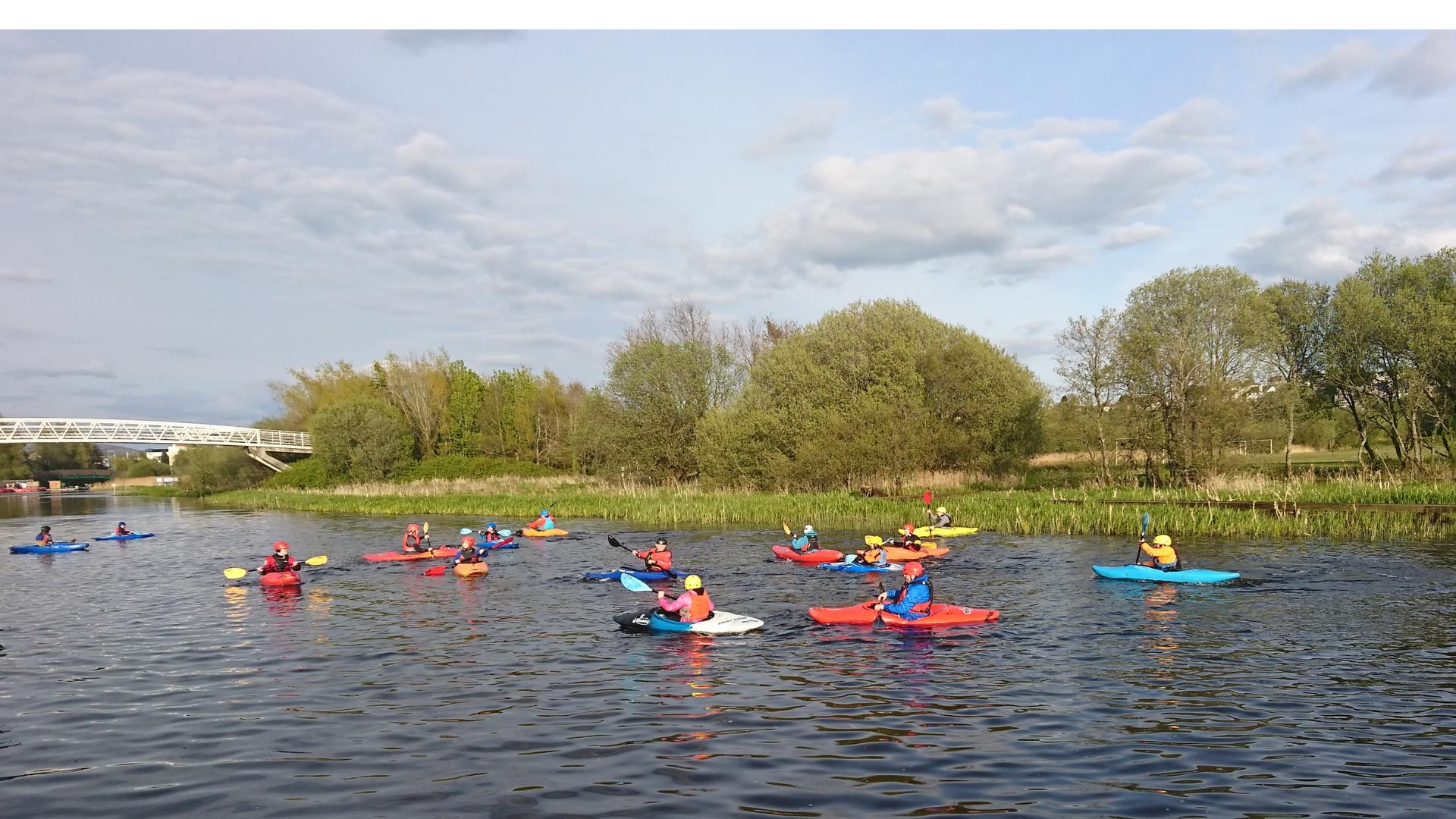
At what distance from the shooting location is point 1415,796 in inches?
332

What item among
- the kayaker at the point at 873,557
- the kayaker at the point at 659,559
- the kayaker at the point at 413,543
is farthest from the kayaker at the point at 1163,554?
the kayaker at the point at 413,543

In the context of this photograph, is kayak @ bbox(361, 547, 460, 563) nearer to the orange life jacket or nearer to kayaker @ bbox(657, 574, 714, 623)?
Result: kayaker @ bbox(657, 574, 714, 623)

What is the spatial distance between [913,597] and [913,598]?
3 cm

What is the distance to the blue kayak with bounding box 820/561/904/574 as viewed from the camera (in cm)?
2306

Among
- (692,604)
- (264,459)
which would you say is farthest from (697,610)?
(264,459)

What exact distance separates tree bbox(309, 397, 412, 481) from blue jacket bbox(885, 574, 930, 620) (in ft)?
204

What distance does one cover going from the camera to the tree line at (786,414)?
142 feet

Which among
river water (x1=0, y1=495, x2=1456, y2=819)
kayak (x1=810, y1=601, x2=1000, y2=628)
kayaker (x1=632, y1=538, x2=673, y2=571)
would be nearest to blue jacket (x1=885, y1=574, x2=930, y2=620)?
kayak (x1=810, y1=601, x2=1000, y2=628)

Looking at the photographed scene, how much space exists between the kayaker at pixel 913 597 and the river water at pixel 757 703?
22.5 inches

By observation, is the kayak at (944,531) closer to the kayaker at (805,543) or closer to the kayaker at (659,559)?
the kayaker at (805,543)

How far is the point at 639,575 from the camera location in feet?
74.1

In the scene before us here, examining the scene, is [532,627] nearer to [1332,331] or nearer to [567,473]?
[1332,331]

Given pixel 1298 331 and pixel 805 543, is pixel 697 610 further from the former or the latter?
pixel 1298 331

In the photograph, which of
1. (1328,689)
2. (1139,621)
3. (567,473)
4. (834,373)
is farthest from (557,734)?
(567,473)
